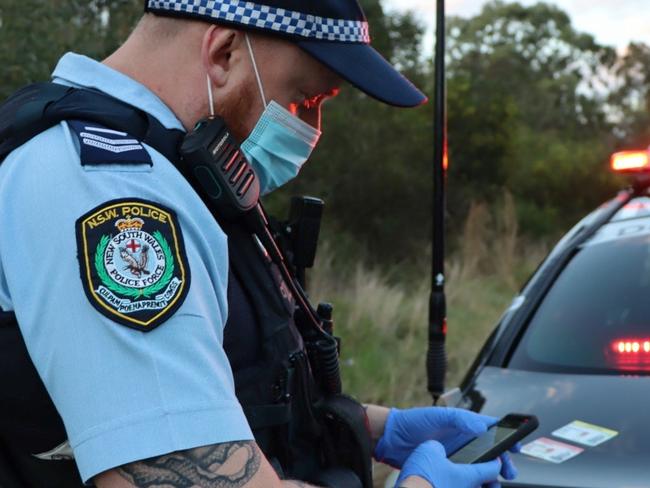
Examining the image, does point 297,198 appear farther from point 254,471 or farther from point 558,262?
point 558,262

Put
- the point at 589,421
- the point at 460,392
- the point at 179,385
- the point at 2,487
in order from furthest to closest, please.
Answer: the point at 460,392
the point at 589,421
the point at 2,487
the point at 179,385

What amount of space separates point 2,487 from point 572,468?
54.3 inches

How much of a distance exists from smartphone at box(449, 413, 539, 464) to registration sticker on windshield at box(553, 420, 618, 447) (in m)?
0.47

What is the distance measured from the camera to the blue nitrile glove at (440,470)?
1.63 m

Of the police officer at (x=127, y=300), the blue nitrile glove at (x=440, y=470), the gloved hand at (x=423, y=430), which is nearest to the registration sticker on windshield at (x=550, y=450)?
the gloved hand at (x=423, y=430)

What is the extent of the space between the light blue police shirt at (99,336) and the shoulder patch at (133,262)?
1 centimetres

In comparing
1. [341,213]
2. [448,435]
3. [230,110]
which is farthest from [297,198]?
[341,213]

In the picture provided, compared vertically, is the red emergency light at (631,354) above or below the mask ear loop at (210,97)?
below

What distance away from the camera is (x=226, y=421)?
1182 millimetres

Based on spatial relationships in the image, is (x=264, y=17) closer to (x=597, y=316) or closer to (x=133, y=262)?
(x=133, y=262)

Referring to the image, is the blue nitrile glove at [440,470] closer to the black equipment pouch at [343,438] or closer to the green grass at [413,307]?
the black equipment pouch at [343,438]

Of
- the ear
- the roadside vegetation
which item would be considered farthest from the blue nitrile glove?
the roadside vegetation

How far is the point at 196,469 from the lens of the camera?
1.16 meters

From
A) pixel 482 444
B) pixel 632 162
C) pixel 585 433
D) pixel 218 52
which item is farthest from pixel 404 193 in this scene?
pixel 218 52
